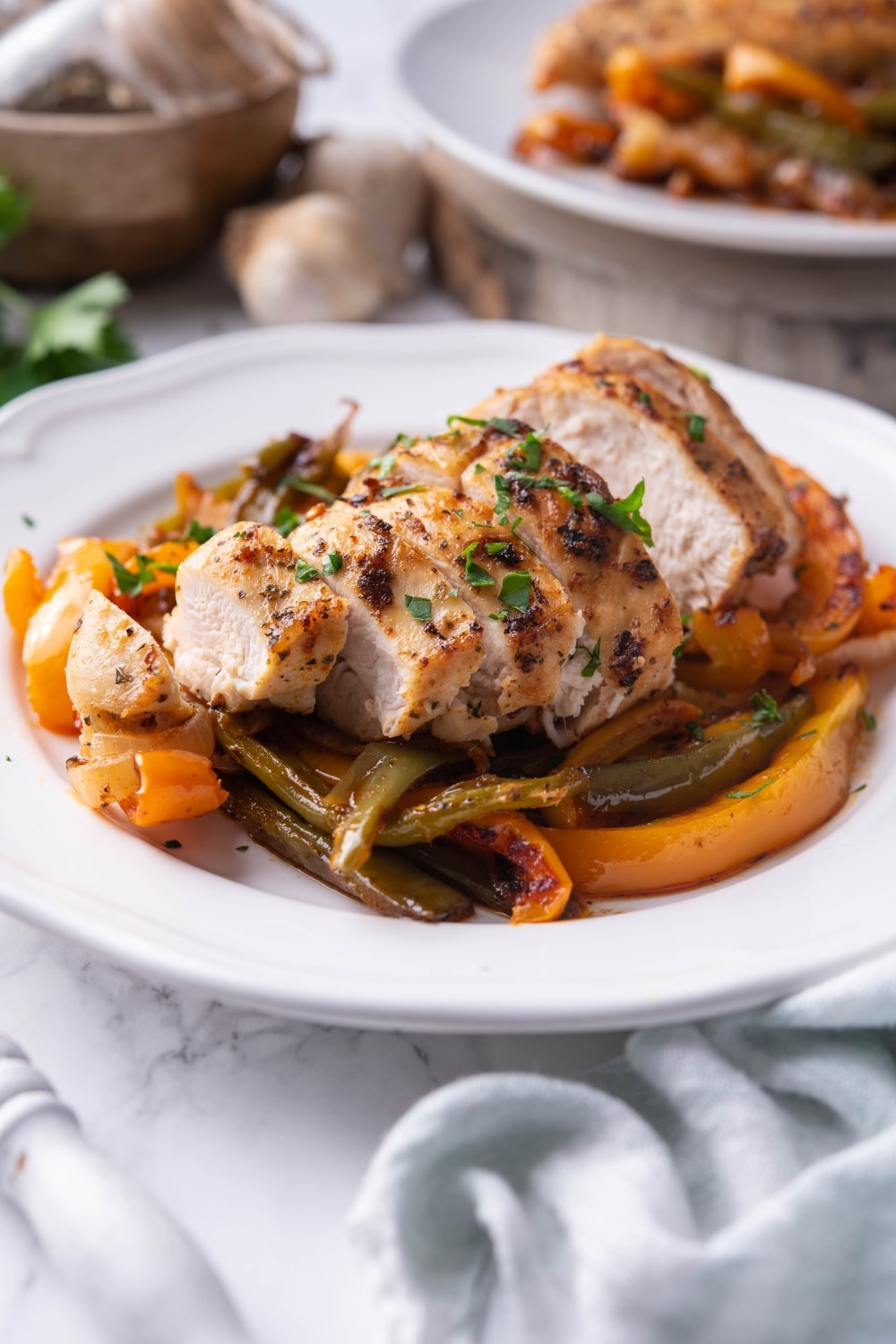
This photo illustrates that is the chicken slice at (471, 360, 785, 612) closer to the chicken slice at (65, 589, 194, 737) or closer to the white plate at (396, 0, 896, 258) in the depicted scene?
the chicken slice at (65, 589, 194, 737)

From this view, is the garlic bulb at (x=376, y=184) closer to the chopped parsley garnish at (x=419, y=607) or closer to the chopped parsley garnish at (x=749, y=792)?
the chopped parsley garnish at (x=419, y=607)

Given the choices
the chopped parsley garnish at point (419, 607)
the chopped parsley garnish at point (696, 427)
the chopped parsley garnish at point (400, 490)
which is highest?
the chopped parsley garnish at point (400, 490)

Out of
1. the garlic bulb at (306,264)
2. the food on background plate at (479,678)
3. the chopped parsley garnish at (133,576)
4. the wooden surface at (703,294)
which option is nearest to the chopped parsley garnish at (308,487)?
the food on background plate at (479,678)

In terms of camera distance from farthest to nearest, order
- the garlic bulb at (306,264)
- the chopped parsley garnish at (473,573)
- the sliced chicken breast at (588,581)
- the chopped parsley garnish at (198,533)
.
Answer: the garlic bulb at (306,264) < the chopped parsley garnish at (198,533) < the sliced chicken breast at (588,581) < the chopped parsley garnish at (473,573)

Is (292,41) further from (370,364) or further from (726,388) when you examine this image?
(726,388)

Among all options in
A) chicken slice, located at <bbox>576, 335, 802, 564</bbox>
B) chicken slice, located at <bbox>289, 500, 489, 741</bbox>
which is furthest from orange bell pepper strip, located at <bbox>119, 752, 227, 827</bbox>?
chicken slice, located at <bbox>576, 335, 802, 564</bbox>

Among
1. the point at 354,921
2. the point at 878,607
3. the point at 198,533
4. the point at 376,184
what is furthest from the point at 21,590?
the point at 376,184

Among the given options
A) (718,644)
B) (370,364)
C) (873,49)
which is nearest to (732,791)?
(718,644)
